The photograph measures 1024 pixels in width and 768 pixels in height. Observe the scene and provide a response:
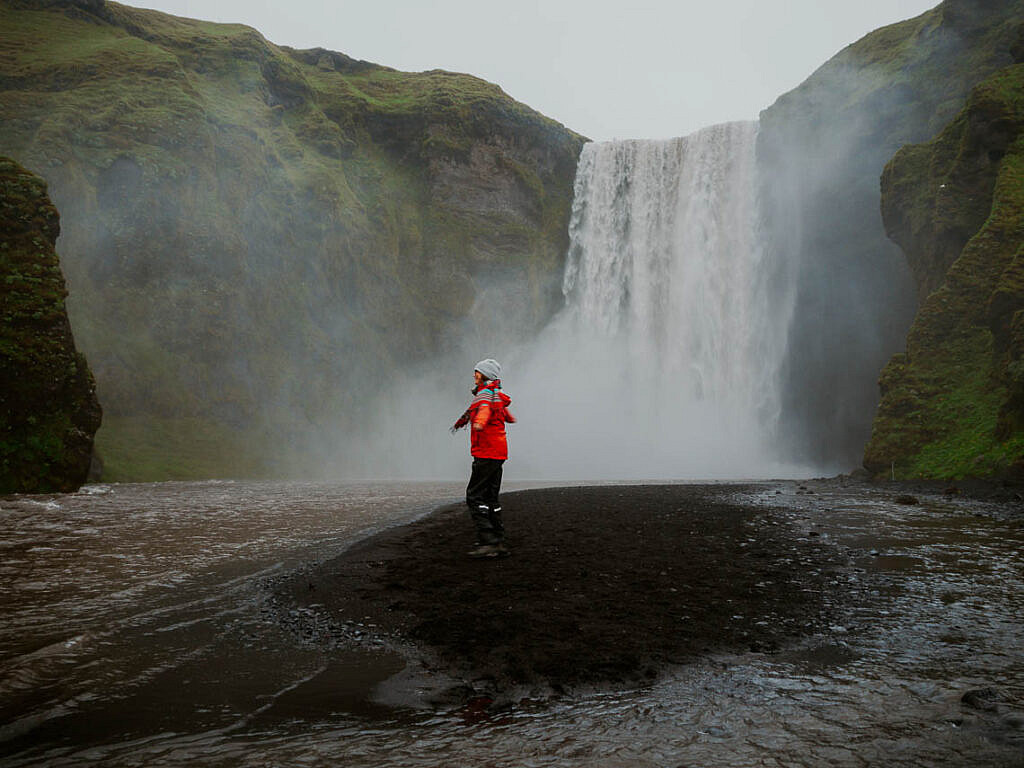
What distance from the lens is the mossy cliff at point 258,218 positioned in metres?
35.7

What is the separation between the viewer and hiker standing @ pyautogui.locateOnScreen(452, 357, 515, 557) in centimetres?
782

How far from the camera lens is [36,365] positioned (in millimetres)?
18516

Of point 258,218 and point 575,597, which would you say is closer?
point 575,597

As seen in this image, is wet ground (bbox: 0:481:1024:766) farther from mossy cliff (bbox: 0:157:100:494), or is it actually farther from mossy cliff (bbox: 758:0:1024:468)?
mossy cliff (bbox: 758:0:1024:468)

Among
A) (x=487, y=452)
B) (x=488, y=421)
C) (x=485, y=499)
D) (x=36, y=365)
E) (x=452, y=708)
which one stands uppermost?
(x=36, y=365)

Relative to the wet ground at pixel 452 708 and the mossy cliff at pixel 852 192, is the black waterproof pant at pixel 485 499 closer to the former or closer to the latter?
the wet ground at pixel 452 708

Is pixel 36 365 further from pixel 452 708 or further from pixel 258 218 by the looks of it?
pixel 258 218

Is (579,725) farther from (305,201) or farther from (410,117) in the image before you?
(410,117)

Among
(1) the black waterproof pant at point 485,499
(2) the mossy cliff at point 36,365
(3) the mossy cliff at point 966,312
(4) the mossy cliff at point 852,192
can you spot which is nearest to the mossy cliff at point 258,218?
(2) the mossy cliff at point 36,365

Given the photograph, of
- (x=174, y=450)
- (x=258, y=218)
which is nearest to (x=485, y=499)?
(x=174, y=450)

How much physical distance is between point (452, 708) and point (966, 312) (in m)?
25.8

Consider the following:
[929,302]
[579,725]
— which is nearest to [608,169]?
[929,302]

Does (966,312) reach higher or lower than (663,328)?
lower

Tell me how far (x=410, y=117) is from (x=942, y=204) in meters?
39.6
